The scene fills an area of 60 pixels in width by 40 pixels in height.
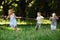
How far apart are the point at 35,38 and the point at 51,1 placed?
23421mm

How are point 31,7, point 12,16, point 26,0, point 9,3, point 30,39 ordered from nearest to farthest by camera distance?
point 30,39
point 12,16
point 26,0
point 9,3
point 31,7

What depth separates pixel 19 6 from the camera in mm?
35062

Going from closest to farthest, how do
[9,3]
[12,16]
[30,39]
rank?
1. [30,39]
2. [12,16]
3. [9,3]

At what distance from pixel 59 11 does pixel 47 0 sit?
3302mm

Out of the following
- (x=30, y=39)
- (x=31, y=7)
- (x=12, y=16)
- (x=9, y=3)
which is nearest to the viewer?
(x=30, y=39)

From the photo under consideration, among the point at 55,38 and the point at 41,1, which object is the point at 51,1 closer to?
the point at 41,1

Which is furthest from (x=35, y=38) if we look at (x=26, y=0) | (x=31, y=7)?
(x=31, y=7)

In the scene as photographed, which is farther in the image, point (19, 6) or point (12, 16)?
point (19, 6)

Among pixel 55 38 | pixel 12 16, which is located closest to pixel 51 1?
pixel 12 16

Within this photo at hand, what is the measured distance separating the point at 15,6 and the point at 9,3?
3.77ft

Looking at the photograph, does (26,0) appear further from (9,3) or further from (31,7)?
(31,7)

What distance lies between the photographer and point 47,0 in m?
34.7

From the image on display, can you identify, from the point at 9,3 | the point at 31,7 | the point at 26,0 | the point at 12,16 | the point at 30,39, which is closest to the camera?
the point at 30,39

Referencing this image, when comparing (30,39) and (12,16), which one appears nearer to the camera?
(30,39)
